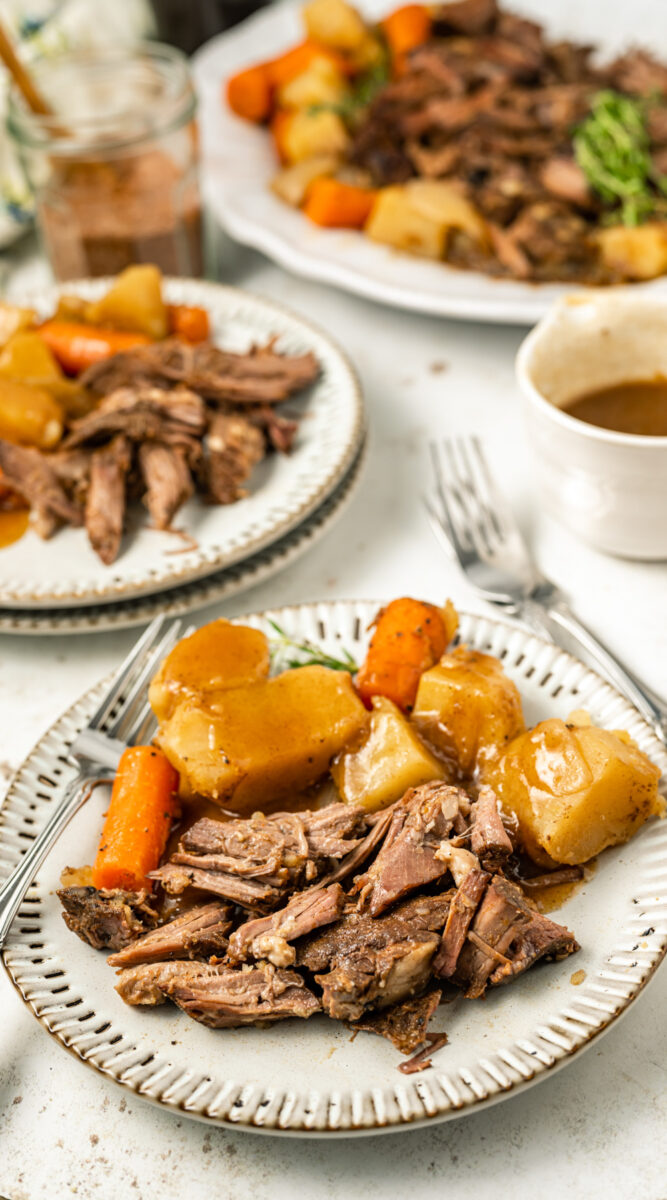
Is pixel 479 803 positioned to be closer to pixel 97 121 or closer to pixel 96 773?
pixel 96 773

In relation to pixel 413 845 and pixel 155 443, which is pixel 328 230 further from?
pixel 413 845

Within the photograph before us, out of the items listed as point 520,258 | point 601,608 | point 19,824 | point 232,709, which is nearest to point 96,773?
point 19,824

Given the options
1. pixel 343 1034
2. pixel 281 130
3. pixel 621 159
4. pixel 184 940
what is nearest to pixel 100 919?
pixel 184 940

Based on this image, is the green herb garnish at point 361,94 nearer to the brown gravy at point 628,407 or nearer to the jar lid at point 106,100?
the jar lid at point 106,100

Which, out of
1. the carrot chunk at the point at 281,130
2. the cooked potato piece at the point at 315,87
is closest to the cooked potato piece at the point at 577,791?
the carrot chunk at the point at 281,130

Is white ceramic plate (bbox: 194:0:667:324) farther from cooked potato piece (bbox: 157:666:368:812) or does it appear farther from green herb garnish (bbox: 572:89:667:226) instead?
cooked potato piece (bbox: 157:666:368:812)

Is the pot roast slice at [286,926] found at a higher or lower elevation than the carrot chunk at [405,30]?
lower
